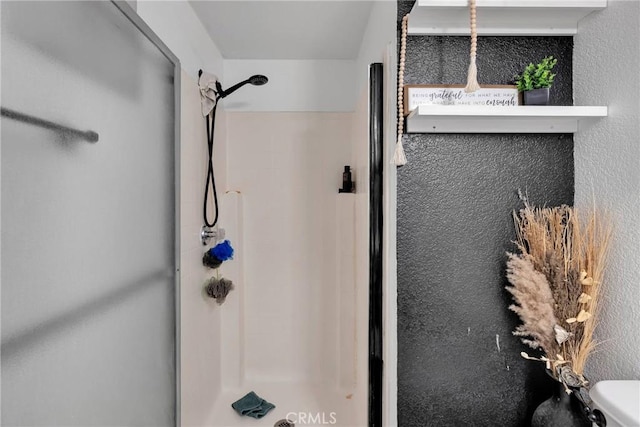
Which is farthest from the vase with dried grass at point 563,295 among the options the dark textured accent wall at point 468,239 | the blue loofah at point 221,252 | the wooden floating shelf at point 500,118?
the blue loofah at point 221,252

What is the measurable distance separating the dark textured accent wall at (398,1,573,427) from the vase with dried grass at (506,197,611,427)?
11 cm

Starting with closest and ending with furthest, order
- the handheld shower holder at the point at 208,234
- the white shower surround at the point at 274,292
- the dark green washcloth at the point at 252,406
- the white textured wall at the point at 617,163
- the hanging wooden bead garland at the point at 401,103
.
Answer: the white textured wall at the point at 617,163, the hanging wooden bead garland at the point at 401,103, the white shower surround at the point at 274,292, the handheld shower holder at the point at 208,234, the dark green washcloth at the point at 252,406

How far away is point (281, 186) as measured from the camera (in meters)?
2.59

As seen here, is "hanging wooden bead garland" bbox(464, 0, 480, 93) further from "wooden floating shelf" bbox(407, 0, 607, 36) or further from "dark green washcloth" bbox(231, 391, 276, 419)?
"dark green washcloth" bbox(231, 391, 276, 419)

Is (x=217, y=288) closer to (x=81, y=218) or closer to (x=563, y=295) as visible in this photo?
(x=81, y=218)

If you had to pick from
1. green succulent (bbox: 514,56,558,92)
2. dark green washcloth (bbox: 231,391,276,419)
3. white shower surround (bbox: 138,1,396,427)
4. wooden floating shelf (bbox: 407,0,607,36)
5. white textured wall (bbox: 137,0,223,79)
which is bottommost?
dark green washcloth (bbox: 231,391,276,419)

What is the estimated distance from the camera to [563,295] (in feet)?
3.48

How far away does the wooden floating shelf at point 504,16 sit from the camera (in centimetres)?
106

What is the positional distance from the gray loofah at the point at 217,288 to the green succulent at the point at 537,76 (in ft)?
5.40

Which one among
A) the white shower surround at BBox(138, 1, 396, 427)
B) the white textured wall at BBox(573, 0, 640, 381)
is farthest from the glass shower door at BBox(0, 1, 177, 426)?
the white textured wall at BBox(573, 0, 640, 381)

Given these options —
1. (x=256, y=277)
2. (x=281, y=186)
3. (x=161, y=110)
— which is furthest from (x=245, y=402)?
(x=161, y=110)

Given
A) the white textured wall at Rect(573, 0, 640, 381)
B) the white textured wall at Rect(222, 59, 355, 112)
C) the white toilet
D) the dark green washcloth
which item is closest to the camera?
the white toilet

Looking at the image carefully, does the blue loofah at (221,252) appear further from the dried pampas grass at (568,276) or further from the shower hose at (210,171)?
the dried pampas grass at (568,276)

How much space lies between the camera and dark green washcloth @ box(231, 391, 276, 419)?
221 cm
